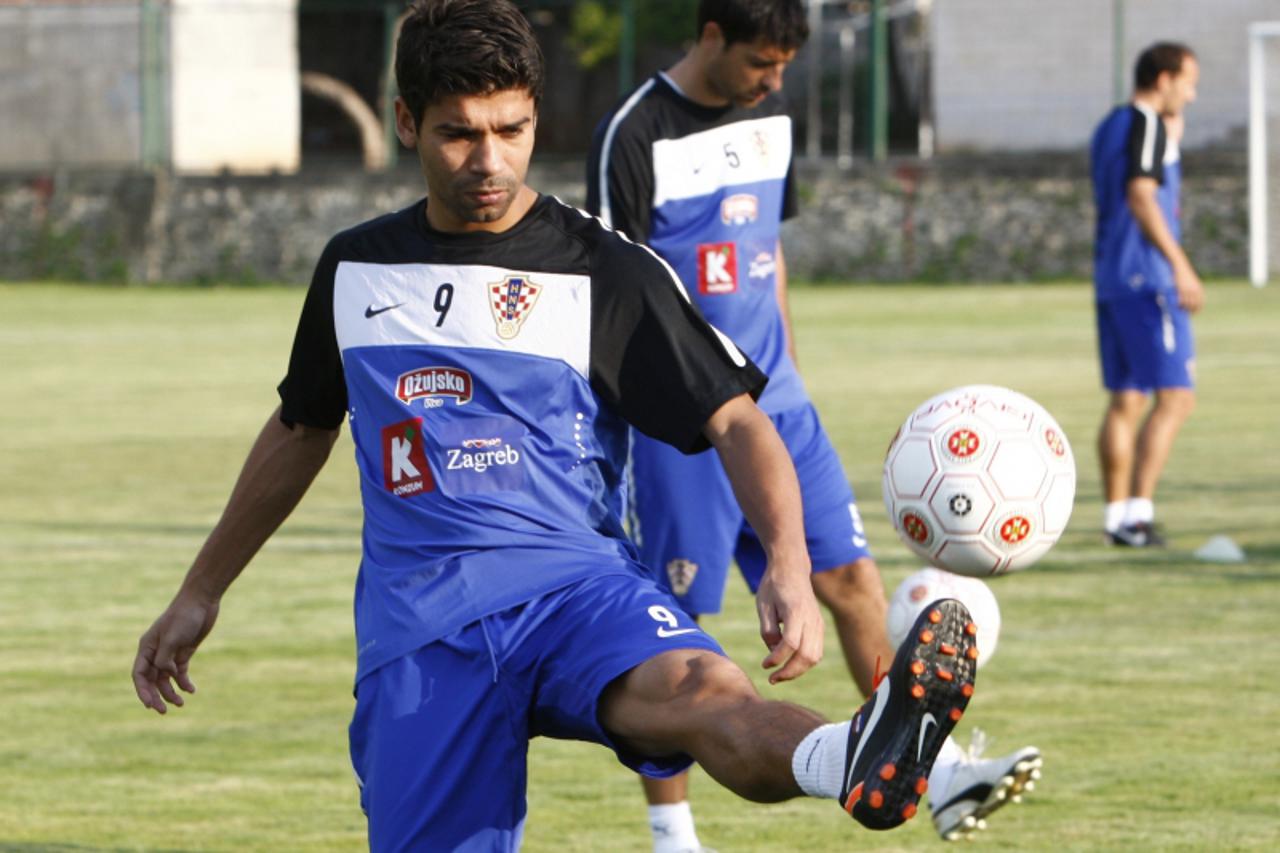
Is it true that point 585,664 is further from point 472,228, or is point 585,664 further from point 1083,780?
point 1083,780

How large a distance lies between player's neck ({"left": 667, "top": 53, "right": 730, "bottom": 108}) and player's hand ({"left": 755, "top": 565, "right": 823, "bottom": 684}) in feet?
9.57

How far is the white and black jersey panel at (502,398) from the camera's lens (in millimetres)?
4035

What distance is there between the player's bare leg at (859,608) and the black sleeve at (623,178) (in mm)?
1062

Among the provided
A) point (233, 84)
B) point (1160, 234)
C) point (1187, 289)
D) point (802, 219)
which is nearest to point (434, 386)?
point (1187, 289)

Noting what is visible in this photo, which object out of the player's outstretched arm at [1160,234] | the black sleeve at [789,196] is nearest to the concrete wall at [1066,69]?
the player's outstretched arm at [1160,234]

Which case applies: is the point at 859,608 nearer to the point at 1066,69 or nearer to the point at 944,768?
the point at 944,768

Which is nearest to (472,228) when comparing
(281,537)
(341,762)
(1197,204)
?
(341,762)

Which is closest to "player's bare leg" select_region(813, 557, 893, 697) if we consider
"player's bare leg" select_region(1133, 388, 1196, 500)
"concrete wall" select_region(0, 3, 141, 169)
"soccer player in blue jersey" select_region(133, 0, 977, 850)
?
"soccer player in blue jersey" select_region(133, 0, 977, 850)

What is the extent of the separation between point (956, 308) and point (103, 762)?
21.0m

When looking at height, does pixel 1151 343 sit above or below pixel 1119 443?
above

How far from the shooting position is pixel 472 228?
13.8 feet

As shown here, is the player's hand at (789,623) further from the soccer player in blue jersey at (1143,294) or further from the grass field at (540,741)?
the soccer player in blue jersey at (1143,294)

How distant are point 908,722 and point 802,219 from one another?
2831 cm

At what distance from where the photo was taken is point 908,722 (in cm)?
337
